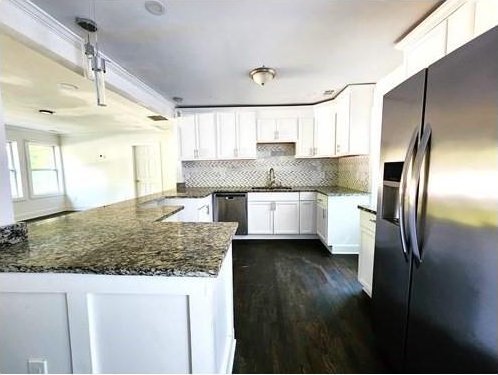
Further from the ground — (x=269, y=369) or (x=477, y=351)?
(x=477, y=351)

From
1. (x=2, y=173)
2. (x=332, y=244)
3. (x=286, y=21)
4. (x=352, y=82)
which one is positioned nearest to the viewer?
(x=2, y=173)

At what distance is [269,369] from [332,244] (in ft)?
7.38

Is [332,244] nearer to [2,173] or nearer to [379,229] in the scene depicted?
[379,229]

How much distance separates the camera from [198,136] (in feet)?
13.7

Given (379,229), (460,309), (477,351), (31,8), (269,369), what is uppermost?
(31,8)

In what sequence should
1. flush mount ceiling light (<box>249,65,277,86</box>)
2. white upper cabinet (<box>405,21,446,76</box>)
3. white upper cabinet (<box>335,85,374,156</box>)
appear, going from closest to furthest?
white upper cabinet (<box>405,21,446,76</box>)
flush mount ceiling light (<box>249,65,277,86</box>)
white upper cabinet (<box>335,85,374,156</box>)

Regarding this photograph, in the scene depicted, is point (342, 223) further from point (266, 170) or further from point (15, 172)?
point (15, 172)

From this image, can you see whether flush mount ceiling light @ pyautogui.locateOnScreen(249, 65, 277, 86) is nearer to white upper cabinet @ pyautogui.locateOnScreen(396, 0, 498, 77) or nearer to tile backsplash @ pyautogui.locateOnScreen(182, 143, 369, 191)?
white upper cabinet @ pyautogui.locateOnScreen(396, 0, 498, 77)

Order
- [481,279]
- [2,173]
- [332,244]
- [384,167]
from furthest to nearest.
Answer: [332,244] < [384,167] < [2,173] < [481,279]

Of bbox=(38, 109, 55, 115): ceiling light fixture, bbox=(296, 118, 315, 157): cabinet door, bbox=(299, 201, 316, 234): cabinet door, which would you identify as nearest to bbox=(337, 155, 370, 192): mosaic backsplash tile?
bbox=(296, 118, 315, 157): cabinet door

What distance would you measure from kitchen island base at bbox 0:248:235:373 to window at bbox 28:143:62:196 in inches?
280

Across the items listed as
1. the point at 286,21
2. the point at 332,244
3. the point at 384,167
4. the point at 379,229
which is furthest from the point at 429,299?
the point at 332,244

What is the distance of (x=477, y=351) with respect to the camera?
0.82m

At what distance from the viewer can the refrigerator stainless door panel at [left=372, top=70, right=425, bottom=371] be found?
3.91 ft
